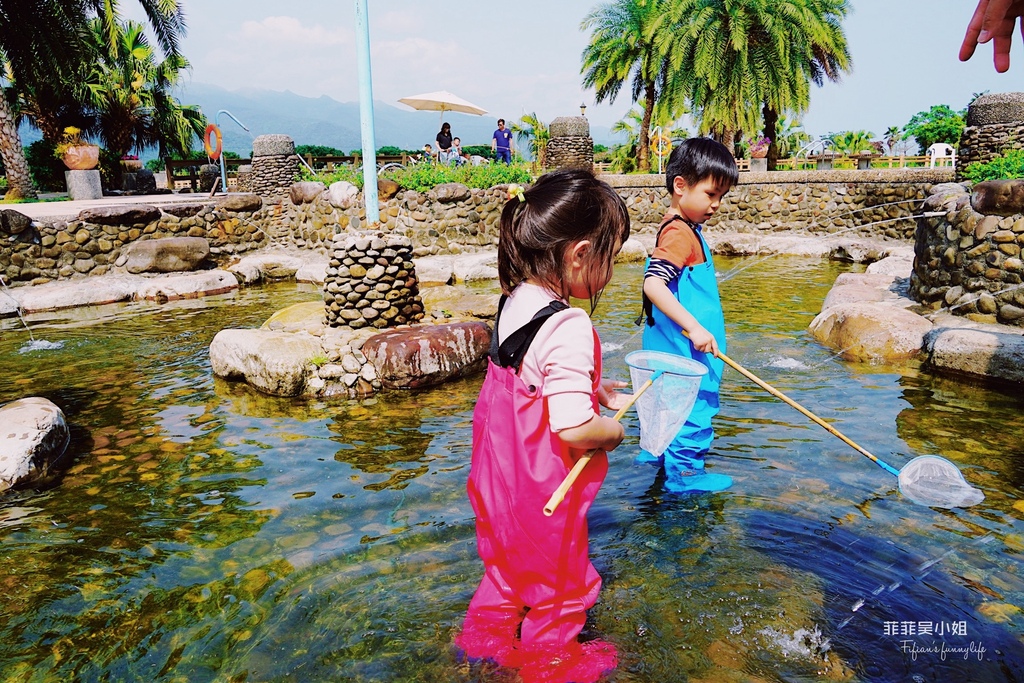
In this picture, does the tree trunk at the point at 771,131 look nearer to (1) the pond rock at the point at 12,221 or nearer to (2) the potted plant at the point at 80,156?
(1) the pond rock at the point at 12,221

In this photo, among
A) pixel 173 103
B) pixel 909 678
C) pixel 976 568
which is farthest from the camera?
pixel 173 103

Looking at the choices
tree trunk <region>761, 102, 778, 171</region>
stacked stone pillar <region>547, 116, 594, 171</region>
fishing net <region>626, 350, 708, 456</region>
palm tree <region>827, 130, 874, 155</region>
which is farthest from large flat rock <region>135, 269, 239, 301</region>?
palm tree <region>827, 130, 874, 155</region>

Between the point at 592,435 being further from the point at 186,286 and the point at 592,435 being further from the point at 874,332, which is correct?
the point at 186,286

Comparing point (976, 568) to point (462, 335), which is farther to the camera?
point (462, 335)

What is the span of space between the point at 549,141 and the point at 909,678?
22273 millimetres

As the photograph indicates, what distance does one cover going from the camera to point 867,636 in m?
2.54

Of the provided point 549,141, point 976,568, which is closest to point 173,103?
point 549,141

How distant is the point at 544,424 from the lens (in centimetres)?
195

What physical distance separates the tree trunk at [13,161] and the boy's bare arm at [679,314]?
70.3 feet

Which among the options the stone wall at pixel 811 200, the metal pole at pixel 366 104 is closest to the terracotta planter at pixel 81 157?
the stone wall at pixel 811 200

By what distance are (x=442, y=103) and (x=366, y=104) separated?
15578 millimetres

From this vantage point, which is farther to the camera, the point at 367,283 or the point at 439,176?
the point at 439,176

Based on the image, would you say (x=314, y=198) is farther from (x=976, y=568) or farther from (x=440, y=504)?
(x=976, y=568)

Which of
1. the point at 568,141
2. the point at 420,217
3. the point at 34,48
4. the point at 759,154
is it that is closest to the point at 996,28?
the point at 420,217
